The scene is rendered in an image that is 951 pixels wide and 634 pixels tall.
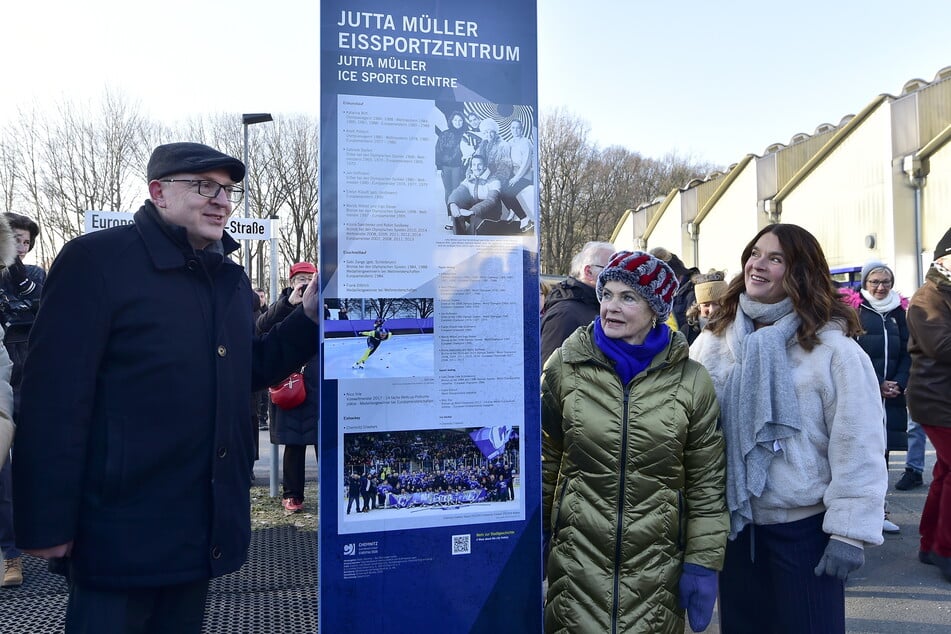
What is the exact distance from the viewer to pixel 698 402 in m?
2.56

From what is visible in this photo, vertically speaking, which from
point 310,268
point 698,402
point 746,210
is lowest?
Answer: point 698,402

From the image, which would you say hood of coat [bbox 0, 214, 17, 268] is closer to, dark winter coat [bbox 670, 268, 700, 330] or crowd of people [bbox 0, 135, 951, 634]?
crowd of people [bbox 0, 135, 951, 634]

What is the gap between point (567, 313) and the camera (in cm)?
425

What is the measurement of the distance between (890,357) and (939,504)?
1.79 meters

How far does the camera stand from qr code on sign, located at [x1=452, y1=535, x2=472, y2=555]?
8.67 feet

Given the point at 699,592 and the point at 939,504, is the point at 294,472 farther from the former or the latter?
the point at 939,504

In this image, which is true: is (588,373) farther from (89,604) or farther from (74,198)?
(74,198)

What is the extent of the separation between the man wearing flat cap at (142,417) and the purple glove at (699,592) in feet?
4.83

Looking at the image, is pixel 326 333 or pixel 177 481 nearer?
pixel 177 481

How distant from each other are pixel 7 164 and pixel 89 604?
2965cm

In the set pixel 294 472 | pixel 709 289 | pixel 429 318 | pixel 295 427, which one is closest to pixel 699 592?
pixel 429 318

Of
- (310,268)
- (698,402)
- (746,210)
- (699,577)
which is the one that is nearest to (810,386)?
(698,402)

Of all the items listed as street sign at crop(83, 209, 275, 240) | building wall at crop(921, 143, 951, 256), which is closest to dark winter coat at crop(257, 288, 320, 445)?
street sign at crop(83, 209, 275, 240)

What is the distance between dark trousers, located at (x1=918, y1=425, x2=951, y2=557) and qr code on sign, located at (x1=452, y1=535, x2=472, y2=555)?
349 centimetres
